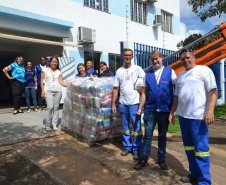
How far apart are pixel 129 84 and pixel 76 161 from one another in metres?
1.64

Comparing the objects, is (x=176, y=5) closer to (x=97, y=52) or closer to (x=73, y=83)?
(x=97, y=52)

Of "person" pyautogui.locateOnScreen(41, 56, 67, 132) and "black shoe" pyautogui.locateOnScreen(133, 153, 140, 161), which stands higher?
"person" pyautogui.locateOnScreen(41, 56, 67, 132)

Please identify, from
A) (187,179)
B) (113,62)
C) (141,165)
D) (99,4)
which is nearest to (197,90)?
(187,179)

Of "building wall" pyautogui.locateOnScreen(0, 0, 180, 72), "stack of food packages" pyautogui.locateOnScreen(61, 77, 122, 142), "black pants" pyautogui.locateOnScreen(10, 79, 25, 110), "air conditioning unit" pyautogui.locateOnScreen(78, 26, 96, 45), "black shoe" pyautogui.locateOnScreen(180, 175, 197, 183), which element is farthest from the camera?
"air conditioning unit" pyautogui.locateOnScreen(78, 26, 96, 45)

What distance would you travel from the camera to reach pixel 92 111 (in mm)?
4156

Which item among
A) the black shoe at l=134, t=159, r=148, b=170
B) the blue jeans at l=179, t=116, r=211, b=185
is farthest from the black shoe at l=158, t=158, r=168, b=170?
the blue jeans at l=179, t=116, r=211, b=185

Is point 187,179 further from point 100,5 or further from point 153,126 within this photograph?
point 100,5

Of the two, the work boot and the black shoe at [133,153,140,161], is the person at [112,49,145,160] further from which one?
the work boot

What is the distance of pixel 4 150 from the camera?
3.83m

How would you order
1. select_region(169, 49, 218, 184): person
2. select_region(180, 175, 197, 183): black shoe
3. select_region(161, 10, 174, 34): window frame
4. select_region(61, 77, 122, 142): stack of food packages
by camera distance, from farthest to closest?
select_region(161, 10, 174, 34): window frame
select_region(61, 77, 122, 142): stack of food packages
select_region(180, 175, 197, 183): black shoe
select_region(169, 49, 218, 184): person

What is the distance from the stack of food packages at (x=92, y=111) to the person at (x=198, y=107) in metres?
1.65

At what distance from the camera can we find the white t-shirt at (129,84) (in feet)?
12.1

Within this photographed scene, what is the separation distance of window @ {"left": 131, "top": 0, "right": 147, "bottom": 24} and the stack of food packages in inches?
377

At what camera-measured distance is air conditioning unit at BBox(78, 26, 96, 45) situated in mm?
9336
